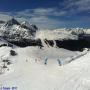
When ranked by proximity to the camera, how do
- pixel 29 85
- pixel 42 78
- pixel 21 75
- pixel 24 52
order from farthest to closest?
pixel 24 52 < pixel 21 75 < pixel 42 78 < pixel 29 85

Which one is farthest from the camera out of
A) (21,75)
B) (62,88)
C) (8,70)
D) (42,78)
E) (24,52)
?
(24,52)

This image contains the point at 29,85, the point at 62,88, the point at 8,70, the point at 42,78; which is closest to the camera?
the point at 62,88

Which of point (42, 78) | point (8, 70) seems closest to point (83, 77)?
point (42, 78)

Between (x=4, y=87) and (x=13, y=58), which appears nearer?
(x=4, y=87)

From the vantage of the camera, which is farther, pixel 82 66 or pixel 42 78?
pixel 82 66

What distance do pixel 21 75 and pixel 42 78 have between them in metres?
4.53

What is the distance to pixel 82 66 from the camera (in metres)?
38.2

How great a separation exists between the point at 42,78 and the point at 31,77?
2.03m

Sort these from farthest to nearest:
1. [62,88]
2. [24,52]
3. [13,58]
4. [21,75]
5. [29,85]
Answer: [24,52] < [13,58] < [21,75] < [29,85] < [62,88]

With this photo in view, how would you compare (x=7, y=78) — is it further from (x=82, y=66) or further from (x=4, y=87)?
(x=82, y=66)

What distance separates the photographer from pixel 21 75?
37375 millimetres

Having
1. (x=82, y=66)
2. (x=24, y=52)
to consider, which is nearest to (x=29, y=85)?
(x=82, y=66)

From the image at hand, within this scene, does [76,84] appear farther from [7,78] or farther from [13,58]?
[13,58]

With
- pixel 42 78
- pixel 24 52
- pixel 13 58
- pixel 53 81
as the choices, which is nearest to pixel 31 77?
pixel 42 78
